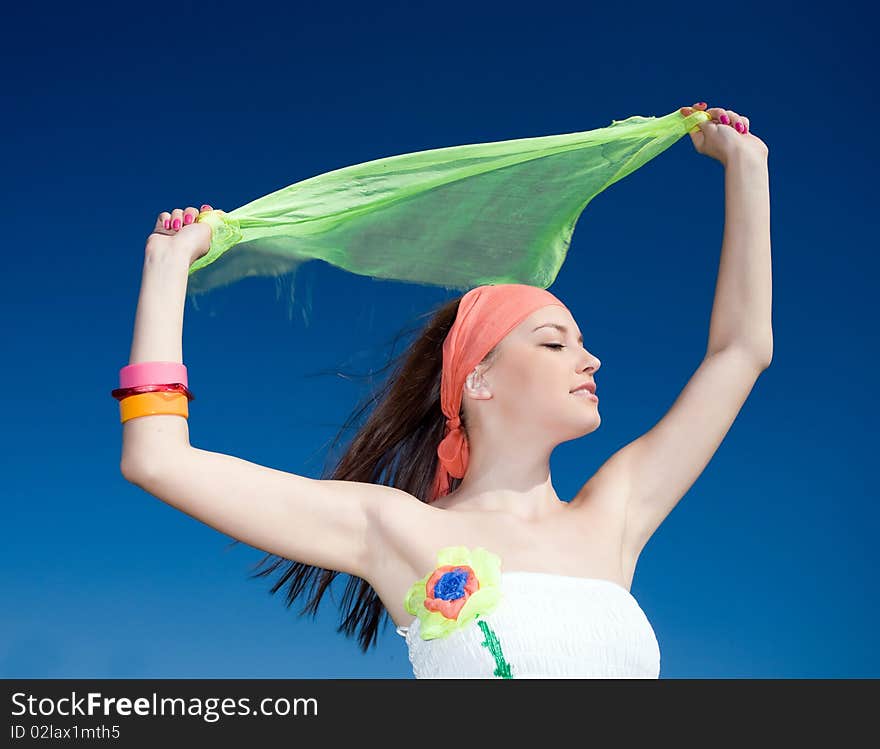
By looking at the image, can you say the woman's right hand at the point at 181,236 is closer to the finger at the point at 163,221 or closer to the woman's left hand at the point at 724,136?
the finger at the point at 163,221

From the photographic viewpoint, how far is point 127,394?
2.72 meters

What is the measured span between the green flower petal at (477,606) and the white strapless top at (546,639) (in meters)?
0.02

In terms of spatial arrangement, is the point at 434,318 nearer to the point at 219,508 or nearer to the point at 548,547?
the point at 548,547

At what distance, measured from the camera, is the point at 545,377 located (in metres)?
3.22

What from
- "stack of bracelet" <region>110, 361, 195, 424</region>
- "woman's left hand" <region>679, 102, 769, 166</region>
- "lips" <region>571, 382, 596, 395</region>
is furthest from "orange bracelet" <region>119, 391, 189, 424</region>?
"woman's left hand" <region>679, 102, 769, 166</region>

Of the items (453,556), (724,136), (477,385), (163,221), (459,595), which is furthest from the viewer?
(724,136)

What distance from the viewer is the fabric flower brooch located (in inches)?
111

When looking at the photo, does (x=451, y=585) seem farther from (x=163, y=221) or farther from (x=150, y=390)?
(x=163, y=221)

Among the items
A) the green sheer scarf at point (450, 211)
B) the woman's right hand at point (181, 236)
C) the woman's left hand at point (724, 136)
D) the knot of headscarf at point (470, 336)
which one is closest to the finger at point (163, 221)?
the woman's right hand at point (181, 236)

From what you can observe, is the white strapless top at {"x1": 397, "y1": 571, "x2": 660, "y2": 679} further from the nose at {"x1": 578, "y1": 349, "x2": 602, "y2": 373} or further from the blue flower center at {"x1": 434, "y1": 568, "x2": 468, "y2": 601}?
the nose at {"x1": 578, "y1": 349, "x2": 602, "y2": 373}

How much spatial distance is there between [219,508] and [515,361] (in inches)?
40.6

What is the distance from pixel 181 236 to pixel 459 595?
1210 mm

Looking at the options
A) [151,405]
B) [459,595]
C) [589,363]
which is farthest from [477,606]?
[151,405]
